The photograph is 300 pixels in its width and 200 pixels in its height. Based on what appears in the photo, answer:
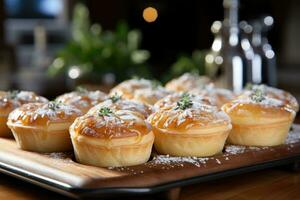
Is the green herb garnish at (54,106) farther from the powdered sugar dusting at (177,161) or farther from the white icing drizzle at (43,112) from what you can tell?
the powdered sugar dusting at (177,161)

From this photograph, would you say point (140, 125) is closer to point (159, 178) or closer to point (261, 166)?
point (159, 178)

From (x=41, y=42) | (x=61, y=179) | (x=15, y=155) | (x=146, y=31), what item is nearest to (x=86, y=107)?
(x=15, y=155)

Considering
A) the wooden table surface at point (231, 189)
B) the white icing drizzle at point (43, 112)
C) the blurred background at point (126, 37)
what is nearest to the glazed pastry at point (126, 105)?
the white icing drizzle at point (43, 112)

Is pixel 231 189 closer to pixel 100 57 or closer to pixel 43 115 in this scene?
pixel 43 115

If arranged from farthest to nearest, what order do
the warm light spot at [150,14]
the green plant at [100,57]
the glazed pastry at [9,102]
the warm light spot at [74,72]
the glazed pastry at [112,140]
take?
1. the warm light spot at [150,14]
2. the green plant at [100,57]
3. the warm light spot at [74,72]
4. the glazed pastry at [9,102]
5. the glazed pastry at [112,140]

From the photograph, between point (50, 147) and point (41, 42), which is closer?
point (50, 147)

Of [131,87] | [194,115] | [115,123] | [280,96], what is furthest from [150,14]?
[115,123]
